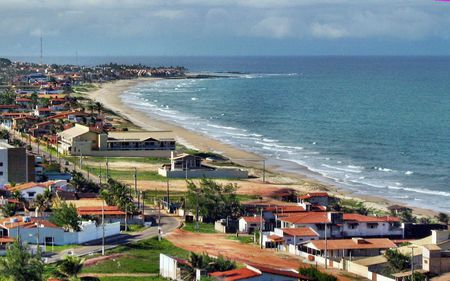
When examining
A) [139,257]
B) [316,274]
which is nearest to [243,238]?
[139,257]

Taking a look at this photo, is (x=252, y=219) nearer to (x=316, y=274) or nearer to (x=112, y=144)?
(x=316, y=274)

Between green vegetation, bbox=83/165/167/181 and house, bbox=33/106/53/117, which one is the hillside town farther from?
house, bbox=33/106/53/117

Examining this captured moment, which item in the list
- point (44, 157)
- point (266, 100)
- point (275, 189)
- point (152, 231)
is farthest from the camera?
point (266, 100)

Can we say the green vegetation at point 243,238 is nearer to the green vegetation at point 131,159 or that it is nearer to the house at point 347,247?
the house at point 347,247

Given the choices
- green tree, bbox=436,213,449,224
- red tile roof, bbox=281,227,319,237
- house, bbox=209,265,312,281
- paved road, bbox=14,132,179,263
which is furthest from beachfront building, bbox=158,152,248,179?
house, bbox=209,265,312,281

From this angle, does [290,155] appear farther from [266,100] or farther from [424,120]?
[266,100]

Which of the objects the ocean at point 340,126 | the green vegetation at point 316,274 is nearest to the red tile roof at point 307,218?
the green vegetation at point 316,274

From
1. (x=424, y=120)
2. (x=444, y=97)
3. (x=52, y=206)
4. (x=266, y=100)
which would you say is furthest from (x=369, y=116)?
(x=52, y=206)
